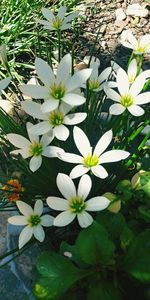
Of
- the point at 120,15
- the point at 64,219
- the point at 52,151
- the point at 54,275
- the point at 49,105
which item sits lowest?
the point at 120,15

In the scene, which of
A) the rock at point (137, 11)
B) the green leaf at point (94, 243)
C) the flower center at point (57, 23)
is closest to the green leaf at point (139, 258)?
the green leaf at point (94, 243)

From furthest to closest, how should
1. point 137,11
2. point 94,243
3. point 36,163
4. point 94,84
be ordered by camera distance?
point 137,11 < point 94,84 < point 36,163 < point 94,243

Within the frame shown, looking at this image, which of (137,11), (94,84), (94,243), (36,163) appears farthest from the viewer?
(137,11)

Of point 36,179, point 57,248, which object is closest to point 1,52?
point 36,179

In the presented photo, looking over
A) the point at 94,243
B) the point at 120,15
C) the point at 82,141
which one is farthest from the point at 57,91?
the point at 120,15

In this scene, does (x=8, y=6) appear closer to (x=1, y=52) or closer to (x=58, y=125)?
(x=1, y=52)

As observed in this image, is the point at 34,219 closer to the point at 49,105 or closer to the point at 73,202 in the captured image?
the point at 73,202

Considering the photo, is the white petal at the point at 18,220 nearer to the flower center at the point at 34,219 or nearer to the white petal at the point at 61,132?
the flower center at the point at 34,219
